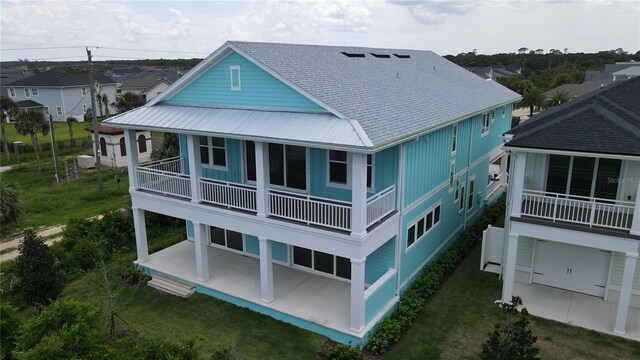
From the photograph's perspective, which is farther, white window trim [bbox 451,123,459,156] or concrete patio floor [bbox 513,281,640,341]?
white window trim [bbox 451,123,459,156]

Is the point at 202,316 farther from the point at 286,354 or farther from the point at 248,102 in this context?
the point at 248,102

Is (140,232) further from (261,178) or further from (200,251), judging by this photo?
(261,178)

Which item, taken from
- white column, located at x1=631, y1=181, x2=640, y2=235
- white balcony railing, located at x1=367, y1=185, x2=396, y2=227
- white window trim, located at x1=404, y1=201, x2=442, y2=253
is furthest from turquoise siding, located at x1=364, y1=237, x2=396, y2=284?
white column, located at x1=631, y1=181, x2=640, y2=235

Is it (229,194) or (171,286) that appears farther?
(171,286)

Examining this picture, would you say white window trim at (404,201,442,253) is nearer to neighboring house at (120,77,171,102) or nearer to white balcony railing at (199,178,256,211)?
white balcony railing at (199,178,256,211)

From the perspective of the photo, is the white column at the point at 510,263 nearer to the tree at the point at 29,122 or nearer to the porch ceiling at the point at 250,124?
the porch ceiling at the point at 250,124

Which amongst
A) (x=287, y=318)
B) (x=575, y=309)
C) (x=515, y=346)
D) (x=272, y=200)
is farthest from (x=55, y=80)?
(x=515, y=346)
